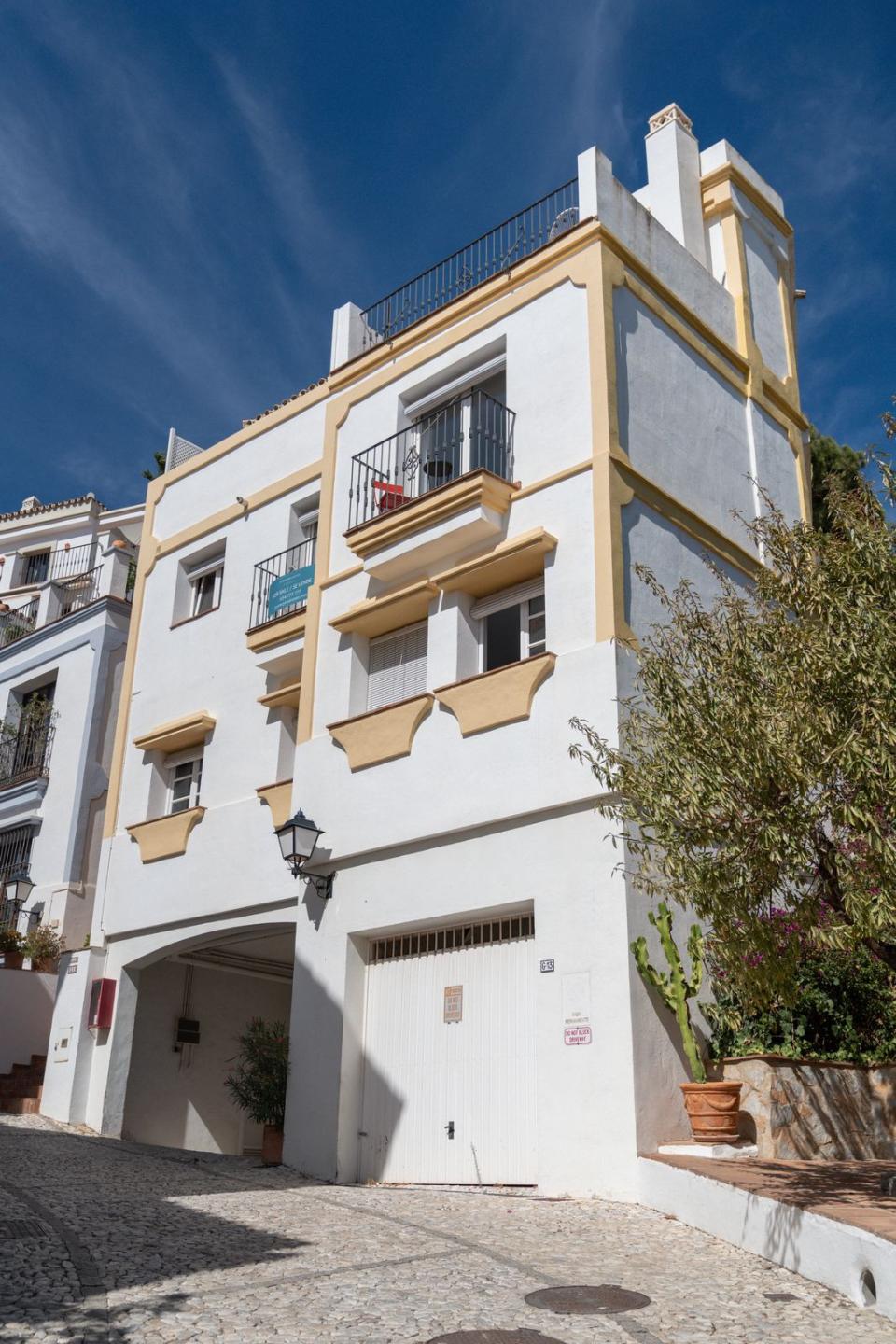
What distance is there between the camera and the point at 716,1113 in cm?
1051

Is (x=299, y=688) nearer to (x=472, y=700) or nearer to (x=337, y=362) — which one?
(x=472, y=700)

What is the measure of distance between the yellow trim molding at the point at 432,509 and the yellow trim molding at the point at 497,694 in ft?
6.57

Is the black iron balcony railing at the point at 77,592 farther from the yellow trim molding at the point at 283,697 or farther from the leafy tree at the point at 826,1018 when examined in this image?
the leafy tree at the point at 826,1018

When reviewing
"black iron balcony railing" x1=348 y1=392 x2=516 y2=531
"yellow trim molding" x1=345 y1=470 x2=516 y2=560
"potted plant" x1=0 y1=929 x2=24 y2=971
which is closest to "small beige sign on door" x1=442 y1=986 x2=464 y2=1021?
"yellow trim molding" x1=345 y1=470 x2=516 y2=560

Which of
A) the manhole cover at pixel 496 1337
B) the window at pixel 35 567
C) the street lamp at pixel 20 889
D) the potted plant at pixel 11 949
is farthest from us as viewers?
the window at pixel 35 567

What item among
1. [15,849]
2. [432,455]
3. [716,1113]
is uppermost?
[432,455]

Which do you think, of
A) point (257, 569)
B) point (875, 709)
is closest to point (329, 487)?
point (257, 569)

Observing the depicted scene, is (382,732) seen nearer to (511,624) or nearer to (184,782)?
(511,624)

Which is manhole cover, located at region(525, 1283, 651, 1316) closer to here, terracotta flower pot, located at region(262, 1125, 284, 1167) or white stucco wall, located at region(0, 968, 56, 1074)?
terracotta flower pot, located at region(262, 1125, 284, 1167)

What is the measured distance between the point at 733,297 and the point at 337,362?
5623 millimetres

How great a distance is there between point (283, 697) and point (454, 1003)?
537cm

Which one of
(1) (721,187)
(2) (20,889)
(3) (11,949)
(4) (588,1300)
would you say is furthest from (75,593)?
(4) (588,1300)

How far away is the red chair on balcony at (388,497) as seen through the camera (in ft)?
49.9

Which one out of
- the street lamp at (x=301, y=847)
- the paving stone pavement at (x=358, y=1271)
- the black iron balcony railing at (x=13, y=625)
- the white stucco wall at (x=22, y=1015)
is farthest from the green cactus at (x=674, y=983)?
the black iron balcony railing at (x=13, y=625)
